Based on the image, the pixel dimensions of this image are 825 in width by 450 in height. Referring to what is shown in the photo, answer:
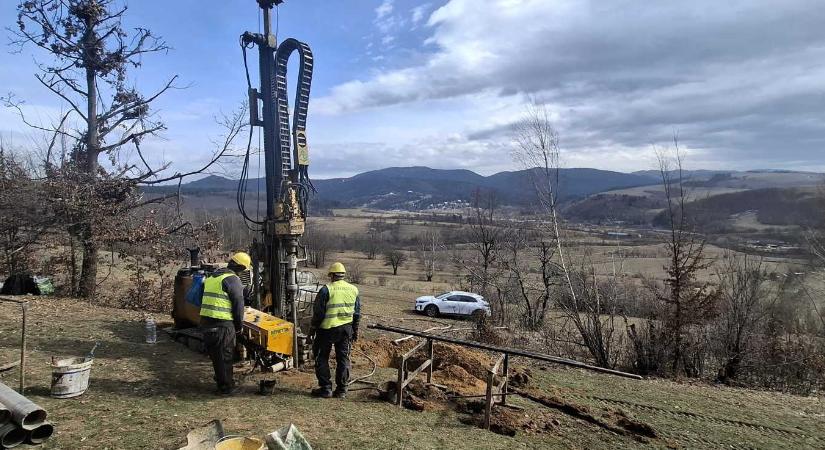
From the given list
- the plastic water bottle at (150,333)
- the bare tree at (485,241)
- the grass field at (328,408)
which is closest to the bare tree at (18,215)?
the grass field at (328,408)

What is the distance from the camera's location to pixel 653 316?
49.4ft

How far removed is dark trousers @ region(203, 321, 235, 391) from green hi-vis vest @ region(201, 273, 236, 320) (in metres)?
0.14

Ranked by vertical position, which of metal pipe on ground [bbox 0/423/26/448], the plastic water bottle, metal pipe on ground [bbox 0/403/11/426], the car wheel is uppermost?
metal pipe on ground [bbox 0/403/11/426]

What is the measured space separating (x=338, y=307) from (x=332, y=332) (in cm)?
39

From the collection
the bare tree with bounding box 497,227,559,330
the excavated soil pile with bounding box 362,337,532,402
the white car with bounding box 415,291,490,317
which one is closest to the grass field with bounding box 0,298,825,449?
the excavated soil pile with bounding box 362,337,532,402

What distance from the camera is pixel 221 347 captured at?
6945 mm

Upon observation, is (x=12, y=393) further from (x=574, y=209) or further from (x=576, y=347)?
(x=574, y=209)

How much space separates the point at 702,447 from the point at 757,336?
411 inches

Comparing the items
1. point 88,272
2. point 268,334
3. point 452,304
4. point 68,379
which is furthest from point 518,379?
point 452,304

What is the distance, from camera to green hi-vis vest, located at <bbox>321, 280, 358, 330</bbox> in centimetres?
743

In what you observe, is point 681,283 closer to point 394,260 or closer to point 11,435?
point 11,435

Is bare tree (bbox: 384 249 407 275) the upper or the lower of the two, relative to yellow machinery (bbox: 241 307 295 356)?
lower

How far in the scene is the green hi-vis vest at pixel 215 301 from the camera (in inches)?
273

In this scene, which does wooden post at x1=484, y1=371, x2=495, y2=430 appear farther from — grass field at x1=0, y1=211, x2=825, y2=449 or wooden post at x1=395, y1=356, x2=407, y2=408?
wooden post at x1=395, y1=356, x2=407, y2=408
